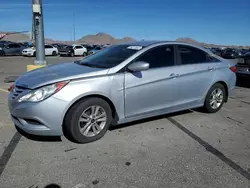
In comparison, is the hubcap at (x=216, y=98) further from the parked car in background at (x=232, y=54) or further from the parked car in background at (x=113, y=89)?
the parked car in background at (x=232, y=54)

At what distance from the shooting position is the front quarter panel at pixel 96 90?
3516mm

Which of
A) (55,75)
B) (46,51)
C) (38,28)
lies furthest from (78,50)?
(55,75)

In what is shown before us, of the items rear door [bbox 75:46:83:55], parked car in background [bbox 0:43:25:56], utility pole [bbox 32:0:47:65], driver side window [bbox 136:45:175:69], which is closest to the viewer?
driver side window [bbox 136:45:175:69]

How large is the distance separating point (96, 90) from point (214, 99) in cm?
295

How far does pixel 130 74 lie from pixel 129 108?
1.82 ft

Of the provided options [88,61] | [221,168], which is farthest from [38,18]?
[221,168]

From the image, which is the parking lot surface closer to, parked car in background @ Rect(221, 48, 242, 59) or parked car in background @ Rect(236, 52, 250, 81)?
parked car in background @ Rect(236, 52, 250, 81)

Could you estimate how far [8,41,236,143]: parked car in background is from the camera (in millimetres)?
3520

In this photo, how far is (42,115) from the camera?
3.45 m

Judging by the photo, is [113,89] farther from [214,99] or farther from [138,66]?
[214,99]

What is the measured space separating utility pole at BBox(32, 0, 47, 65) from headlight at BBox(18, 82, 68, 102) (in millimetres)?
5064

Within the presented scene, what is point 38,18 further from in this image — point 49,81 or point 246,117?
point 246,117

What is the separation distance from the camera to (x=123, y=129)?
444 centimetres

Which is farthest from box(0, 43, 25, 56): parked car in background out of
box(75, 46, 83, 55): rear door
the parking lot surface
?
the parking lot surface
